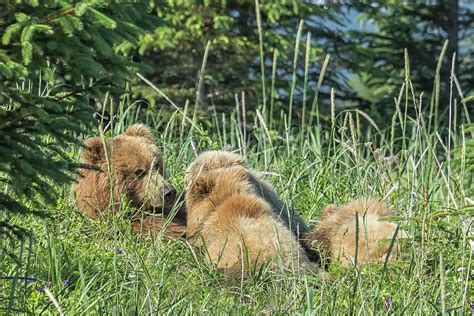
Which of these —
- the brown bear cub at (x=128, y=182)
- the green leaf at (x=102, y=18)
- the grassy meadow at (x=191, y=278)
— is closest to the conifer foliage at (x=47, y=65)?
the green leaf at (x=102, y=18)

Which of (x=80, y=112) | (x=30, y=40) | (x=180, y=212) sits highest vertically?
(x=30, y=40)

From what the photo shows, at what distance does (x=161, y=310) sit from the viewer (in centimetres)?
415

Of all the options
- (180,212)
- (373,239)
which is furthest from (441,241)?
(180,212)

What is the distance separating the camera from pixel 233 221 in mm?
5426

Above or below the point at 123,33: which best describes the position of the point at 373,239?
below

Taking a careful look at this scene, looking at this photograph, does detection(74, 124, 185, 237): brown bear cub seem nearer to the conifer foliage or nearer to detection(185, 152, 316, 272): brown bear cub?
detection(185, 152, 316, 272): brown bear cub

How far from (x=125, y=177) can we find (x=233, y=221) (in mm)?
1207

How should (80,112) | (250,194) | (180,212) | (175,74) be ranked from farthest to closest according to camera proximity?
(175,74)
(180,212)
(250,194)
(80,112)

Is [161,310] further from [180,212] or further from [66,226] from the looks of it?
[180,212]

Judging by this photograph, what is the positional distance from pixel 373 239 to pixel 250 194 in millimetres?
777

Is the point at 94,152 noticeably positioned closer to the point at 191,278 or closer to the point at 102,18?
the point at 191,278

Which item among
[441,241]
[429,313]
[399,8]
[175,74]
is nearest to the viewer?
[429,313]

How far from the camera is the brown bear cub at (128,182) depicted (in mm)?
6016

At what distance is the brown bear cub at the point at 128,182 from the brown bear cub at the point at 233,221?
0.66 ft
